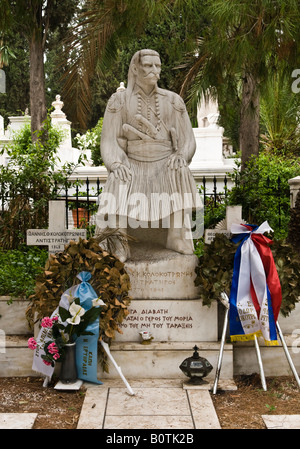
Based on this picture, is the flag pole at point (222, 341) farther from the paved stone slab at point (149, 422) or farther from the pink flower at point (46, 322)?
the pink flower at point (46, 322)

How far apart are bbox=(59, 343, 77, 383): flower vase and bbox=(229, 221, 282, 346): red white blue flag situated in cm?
141

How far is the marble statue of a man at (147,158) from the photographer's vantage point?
221 inches

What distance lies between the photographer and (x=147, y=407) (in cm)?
455

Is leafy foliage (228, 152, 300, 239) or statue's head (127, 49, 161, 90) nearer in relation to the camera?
statue's head (127, 49, 161, 90)

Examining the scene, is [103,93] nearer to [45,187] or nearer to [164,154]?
[45,187]

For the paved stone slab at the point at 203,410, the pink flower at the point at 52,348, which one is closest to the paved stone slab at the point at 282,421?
the paved stone slab at the point at 203,410

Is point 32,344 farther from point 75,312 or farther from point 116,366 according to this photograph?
point 116,366

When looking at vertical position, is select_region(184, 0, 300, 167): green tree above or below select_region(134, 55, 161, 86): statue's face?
above

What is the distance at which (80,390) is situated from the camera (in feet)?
16.2

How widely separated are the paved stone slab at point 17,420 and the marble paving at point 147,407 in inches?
14.4

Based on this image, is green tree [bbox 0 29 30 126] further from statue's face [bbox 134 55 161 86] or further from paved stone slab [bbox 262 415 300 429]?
paved stone slab [bbox 262 415 300 429]

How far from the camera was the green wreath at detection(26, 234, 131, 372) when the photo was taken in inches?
202

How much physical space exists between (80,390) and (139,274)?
1186mm

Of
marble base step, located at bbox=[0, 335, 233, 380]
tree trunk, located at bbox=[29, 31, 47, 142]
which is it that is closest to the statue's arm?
marble base step, located at bbox=[0, 335, 233, 380]
